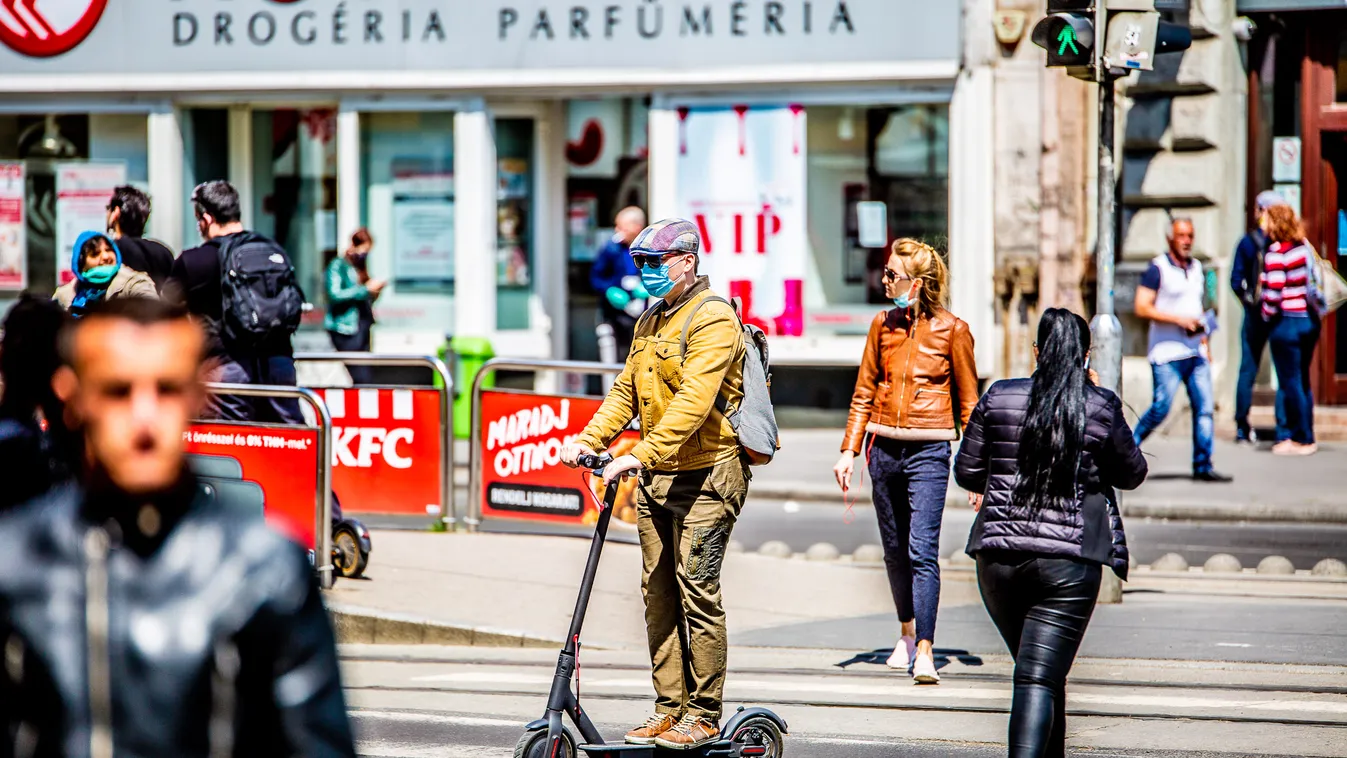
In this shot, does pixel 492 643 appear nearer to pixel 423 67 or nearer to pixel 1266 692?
pixel 1266 692

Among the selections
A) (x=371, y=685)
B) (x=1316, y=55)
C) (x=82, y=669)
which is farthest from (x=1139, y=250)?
(x=82, y=669)

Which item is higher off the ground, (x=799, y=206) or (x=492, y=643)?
(x=799, y=206)

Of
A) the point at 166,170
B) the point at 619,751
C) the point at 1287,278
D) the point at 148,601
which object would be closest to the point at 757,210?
the point at 1287,278

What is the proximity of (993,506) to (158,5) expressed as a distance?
13.7 m

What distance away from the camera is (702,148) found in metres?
16.7

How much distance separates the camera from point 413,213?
57.1 feet

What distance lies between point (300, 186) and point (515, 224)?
7.06 feet

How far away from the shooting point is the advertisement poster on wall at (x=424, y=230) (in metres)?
17.4

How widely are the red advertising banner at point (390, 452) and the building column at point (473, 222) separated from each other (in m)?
6.13

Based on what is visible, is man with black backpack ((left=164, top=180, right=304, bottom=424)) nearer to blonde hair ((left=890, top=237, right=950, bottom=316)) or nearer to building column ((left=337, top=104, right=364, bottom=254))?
blonde hair ((left=890, top=237, right=950, bottom=316))

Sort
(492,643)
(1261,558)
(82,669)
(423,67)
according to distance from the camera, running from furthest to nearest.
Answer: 1. (423,67)
2. (1261,558)
3. (492,643)
4. (82,669)

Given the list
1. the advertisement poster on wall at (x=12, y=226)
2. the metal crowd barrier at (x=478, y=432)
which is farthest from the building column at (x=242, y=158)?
the metal crowd barrier at (x=478, y=432)

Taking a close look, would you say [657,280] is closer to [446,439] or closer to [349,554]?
[349,554]

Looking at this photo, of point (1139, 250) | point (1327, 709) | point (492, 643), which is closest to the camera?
point (1327, 709)
